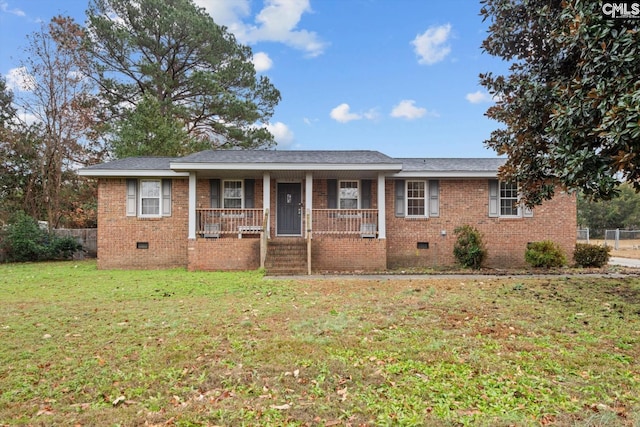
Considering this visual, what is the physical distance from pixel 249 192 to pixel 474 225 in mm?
7896

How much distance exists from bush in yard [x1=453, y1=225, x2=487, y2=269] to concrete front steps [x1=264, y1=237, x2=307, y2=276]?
4.91 m

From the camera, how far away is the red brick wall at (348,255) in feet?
38.2

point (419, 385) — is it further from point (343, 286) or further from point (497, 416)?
point (343, 286)

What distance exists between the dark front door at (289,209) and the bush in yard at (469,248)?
17.4 ft

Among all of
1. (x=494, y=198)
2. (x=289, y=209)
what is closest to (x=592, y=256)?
(x=494, y=198)

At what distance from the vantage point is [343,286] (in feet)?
28.0

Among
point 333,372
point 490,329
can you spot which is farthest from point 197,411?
point 490,329

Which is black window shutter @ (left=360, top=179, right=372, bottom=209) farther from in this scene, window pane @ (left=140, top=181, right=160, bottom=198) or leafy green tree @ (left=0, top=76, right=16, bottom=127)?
leafy green tree @ (left=0, top=76, right=16, bottom=127)

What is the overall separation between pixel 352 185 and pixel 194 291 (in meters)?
6.96

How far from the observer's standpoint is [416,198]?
12.9 meters

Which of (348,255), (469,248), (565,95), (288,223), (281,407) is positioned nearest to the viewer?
(281,407)

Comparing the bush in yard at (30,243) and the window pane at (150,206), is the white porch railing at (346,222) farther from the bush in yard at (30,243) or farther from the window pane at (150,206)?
the bush in yard at (30,243)

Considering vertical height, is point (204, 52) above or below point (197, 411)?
above

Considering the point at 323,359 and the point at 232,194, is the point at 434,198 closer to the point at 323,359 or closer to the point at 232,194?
the point at 232,194
